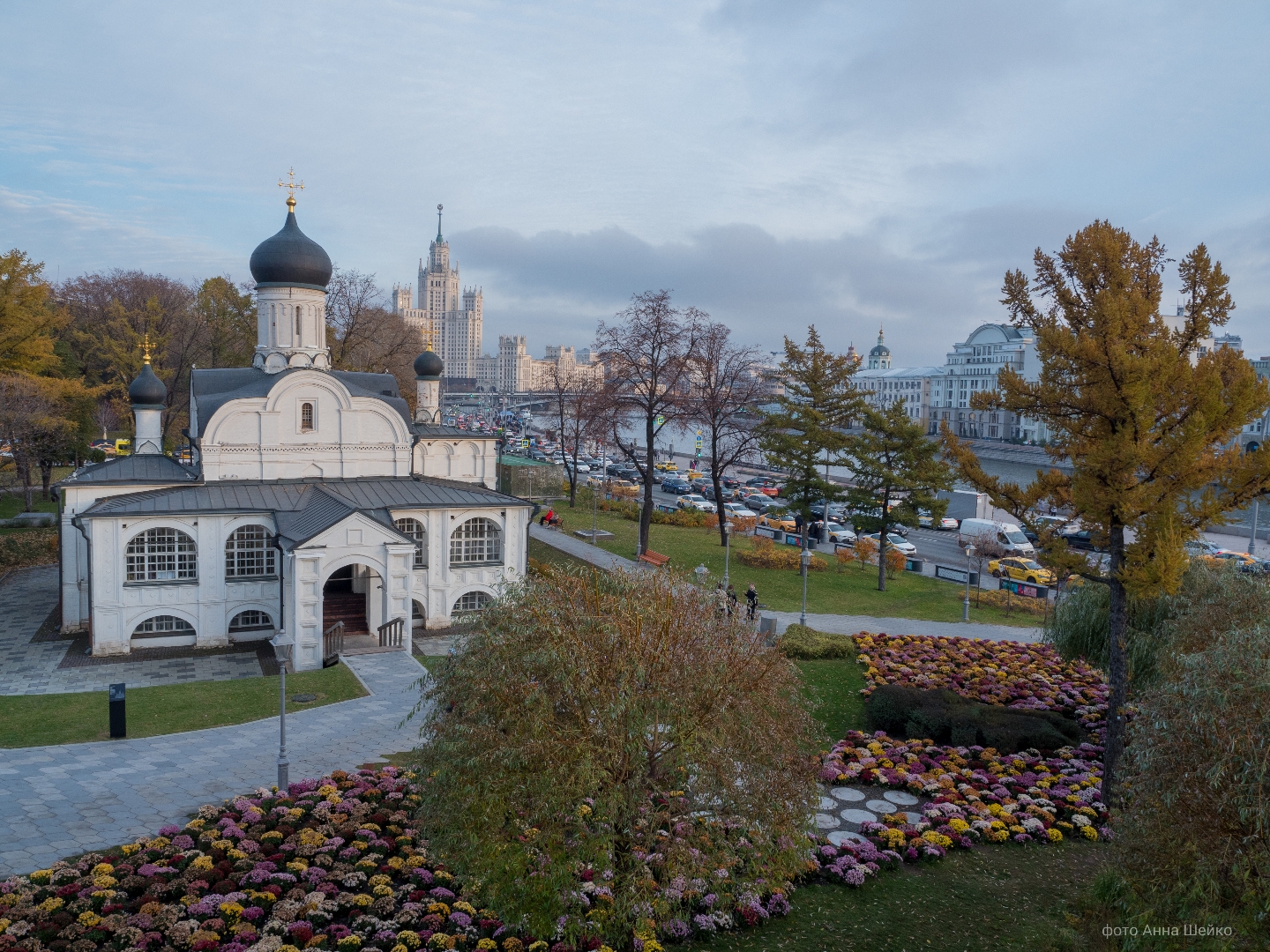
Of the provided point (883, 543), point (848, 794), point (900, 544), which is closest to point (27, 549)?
point (848, 794)

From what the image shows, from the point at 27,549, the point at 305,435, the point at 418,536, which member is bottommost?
the point at 27,549

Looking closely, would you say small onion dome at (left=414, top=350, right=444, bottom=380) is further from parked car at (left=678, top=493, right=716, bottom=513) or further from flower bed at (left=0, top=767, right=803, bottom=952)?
flower bed at (left=0, top=767, right=803, bottom=952)

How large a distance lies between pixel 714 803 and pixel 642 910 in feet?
4.32

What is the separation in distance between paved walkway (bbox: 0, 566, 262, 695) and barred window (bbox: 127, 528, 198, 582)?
2250mm

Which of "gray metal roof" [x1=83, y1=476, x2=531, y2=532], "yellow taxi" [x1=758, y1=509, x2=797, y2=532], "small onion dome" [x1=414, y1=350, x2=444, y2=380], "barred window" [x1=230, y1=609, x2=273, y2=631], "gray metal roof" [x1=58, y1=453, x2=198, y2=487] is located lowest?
"barred window" [x1=230, y1=609, x2=273, y2=631]

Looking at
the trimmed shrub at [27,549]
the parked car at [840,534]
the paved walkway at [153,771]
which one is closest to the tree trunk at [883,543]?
the parked car at [840,534]

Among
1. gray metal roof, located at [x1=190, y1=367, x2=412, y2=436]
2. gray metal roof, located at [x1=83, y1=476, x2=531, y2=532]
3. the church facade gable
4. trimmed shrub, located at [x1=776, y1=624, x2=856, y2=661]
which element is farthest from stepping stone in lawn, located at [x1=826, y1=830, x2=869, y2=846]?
gray metal roof, located at [x1=190, y1=367, x2=412, y2=436]

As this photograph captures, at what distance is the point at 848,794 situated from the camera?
608 inches

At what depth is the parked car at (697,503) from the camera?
51312mm

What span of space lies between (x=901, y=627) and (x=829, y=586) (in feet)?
18.3

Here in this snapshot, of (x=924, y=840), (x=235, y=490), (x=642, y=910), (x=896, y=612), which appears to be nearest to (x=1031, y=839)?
(x=924, y=840)

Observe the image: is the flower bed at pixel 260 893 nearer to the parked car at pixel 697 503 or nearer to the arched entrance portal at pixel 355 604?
the arched entrance portal at pixel 355 604

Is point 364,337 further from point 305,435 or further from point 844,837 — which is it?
point 844,837

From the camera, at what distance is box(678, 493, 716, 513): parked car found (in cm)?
5131
